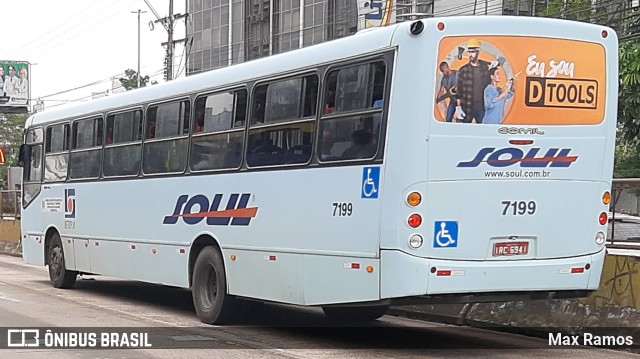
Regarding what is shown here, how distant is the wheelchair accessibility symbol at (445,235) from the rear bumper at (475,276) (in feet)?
0.55

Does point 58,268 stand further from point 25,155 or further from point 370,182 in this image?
point 370,182

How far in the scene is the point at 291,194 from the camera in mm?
11844

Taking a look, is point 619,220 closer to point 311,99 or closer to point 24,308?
point 311,99

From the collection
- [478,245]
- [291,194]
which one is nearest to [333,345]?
[291,194]

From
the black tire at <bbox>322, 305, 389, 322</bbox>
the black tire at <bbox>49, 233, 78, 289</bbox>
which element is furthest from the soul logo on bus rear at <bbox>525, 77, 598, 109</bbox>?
the black tire at <bbox>49, 233, 78, 289</bbox>

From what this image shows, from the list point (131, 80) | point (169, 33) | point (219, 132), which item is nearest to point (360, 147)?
point (219, 132)

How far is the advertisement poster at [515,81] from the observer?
10117 millimetres

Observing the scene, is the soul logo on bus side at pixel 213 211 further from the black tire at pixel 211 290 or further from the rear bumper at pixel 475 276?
the rear bumper at pixel 475 276

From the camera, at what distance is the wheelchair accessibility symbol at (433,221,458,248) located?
10.1m

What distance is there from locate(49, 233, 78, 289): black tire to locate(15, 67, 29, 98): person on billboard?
7391 cm

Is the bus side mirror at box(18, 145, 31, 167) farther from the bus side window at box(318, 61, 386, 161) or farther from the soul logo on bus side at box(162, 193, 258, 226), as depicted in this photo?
the bus side window at box(318, 61, 386, 161)

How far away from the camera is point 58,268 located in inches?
749

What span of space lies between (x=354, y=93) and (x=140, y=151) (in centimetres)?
586

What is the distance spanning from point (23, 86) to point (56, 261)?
74596 millimetres
